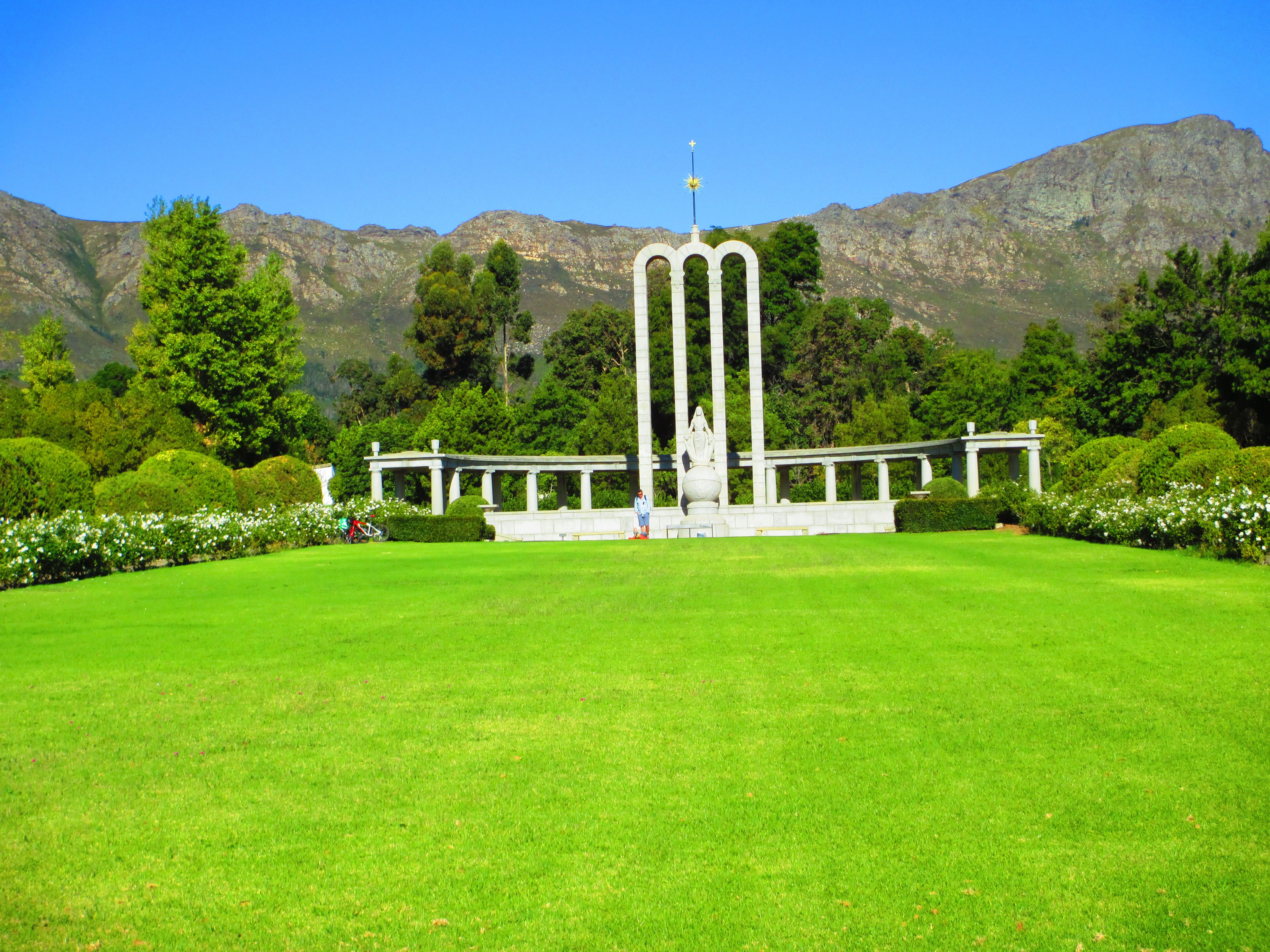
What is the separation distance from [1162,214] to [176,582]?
176526 mm

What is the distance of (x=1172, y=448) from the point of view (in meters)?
23.4

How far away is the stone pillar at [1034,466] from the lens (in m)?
39.0

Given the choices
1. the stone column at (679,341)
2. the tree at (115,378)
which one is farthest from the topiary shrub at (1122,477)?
the tree at (115,378)

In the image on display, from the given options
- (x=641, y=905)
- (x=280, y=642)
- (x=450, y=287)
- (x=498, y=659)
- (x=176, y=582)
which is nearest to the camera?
(x=641, y=905)

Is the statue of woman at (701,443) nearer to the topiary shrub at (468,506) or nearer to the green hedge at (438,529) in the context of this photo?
the topiary shrub at (468,506)

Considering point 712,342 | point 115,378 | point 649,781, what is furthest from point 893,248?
point 649,781

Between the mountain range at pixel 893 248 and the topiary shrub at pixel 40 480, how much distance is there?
9951 cm

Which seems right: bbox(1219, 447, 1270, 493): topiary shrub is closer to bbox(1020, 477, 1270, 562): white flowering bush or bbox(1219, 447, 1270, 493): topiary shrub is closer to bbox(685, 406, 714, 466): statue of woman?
bbox(1020, 477, 1270, 562): white flowering bush

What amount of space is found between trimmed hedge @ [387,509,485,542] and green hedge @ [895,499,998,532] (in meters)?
11.7

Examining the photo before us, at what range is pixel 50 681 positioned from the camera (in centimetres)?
851

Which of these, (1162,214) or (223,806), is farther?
(1162,214)

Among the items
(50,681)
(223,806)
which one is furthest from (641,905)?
(50,681)

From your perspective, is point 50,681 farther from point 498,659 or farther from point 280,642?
point 498,659

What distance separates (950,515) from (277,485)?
18680 mm
